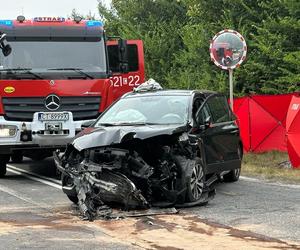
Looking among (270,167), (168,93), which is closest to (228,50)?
(270,167)

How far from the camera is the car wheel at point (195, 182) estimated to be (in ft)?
28.8

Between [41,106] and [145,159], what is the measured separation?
4.00 metres

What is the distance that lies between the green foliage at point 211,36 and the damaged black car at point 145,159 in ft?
31.0

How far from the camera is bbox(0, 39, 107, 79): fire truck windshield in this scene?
12188 millimetres

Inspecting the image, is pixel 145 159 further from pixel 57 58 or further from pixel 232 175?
pixel 57 58

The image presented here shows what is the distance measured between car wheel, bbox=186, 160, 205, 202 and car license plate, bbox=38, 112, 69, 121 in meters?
3.83

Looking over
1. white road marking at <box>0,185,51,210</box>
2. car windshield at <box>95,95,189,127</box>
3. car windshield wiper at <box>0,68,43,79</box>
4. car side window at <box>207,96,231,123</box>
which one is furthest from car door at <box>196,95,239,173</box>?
car windshield wiper at <box>0,68,43,79</box>

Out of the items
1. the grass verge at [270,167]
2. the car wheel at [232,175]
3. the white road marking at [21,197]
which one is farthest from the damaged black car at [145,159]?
the grass verge at [270,167]

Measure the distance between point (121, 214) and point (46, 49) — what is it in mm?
5273

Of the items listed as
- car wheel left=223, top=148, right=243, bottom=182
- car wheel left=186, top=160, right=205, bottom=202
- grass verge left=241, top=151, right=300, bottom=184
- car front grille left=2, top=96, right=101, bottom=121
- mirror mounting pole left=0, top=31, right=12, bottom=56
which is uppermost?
Answer: mirror mounting pole left=0, top=31, right=12, bottom=56

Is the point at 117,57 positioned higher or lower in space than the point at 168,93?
higher

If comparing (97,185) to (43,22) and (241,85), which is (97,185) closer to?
(43,22)

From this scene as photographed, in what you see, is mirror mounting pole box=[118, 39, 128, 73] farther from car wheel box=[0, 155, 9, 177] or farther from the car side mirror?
the car side mirror

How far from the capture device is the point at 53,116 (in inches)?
475
